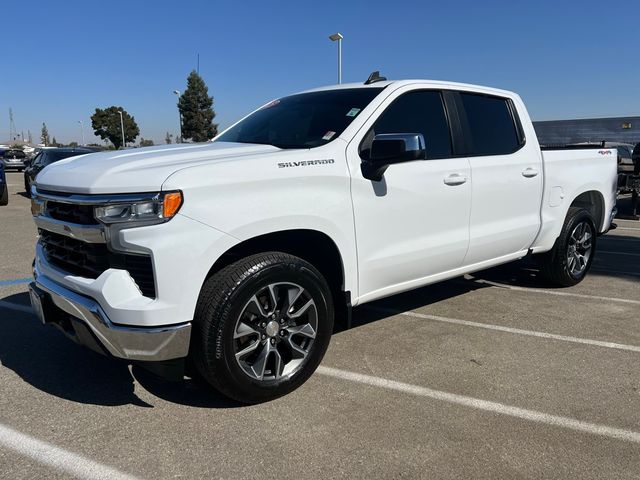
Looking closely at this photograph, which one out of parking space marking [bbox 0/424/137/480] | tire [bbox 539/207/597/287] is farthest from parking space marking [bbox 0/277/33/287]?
tire [bbox 539/207/597/287]

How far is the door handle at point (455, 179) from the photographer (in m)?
4.02

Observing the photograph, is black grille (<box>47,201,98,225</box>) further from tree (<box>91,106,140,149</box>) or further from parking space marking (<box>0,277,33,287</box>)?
tree (<box>91,106,140,149</box>)

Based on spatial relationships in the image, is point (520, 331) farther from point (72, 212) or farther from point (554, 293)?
point (72, 212)

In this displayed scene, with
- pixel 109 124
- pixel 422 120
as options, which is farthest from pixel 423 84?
pixel 109 124

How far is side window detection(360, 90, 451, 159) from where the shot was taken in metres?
3.84

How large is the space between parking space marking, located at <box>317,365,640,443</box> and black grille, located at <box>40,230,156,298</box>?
1.49m

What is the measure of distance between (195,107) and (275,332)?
5952cm

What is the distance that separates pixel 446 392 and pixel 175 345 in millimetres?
1700

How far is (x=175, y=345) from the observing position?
2711 millimetres

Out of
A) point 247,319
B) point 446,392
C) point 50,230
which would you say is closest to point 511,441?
point 446,392

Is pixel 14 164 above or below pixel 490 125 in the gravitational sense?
above

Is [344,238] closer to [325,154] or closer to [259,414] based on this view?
[325,154]

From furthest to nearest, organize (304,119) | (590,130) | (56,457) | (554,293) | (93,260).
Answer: (590,130) < (554,293) < (304,119) < (93,260) < (56,457)

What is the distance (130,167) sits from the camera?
9.39ft
